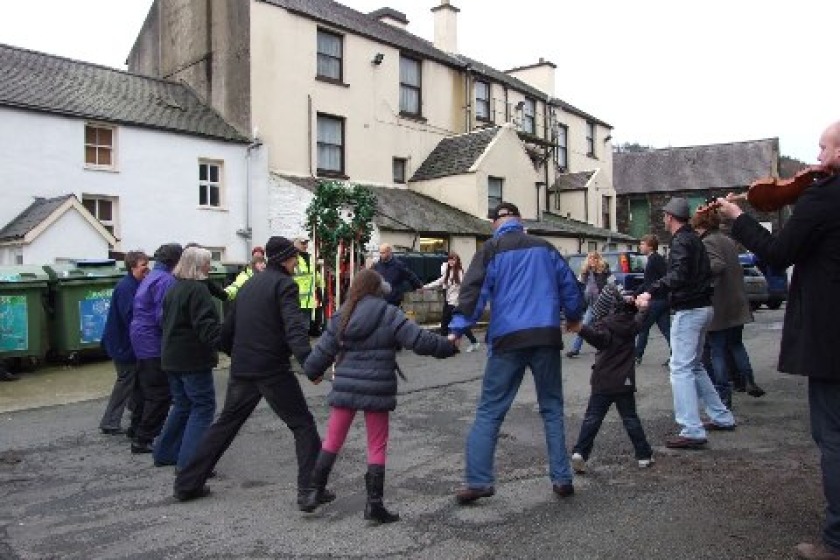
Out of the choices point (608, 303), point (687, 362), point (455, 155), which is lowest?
point (687, 362)

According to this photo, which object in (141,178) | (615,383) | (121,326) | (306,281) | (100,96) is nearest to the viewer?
(615,383)

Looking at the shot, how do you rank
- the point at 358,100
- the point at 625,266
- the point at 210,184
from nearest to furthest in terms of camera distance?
the point at 625,266
the point at 210,184
the point at 358,100

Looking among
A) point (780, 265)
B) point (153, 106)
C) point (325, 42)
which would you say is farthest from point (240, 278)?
point (325, 42)

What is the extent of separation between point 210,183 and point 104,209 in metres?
2.88

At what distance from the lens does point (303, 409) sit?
5.01m

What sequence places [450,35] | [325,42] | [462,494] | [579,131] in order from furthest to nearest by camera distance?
[579,131]
[450,35]
[325,42]
[462,494]

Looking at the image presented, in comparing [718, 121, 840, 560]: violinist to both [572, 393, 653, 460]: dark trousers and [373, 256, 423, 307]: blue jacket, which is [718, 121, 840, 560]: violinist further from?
[373, 256, 423, 307]: blue jacket

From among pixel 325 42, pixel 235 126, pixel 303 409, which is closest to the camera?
pixel 303 409

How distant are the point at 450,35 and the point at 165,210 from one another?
1500cm

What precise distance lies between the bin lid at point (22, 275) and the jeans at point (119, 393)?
4.62m

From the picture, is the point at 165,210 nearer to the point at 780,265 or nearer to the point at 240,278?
the point at 240,278

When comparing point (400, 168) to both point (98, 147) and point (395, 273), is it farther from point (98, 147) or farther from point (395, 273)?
point (395, 273)

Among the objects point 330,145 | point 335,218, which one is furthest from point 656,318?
point 330,145

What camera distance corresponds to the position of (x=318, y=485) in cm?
469
